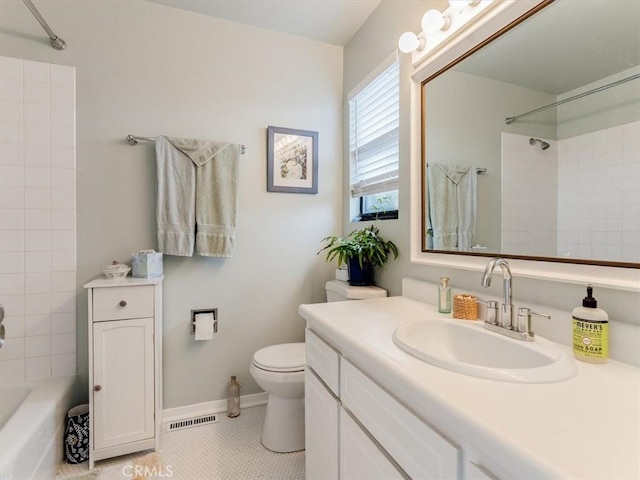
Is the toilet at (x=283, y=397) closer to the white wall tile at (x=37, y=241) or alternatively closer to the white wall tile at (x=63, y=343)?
the white wall tile at (x=63, y=343)

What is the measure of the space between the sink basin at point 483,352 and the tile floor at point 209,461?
97cm

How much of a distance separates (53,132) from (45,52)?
423 mm

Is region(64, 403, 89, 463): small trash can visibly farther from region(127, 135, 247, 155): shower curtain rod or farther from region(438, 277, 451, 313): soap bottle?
region(438, 277, 451, 313): soap bottle

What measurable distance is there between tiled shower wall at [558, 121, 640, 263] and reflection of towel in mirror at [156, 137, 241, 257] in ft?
5.21

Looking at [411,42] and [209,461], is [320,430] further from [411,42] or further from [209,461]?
[411,42]

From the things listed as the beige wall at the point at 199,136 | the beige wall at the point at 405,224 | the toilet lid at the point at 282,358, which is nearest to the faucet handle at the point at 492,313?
the beige wall at the point at 405,224

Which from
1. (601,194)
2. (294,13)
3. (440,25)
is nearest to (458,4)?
(440,25)

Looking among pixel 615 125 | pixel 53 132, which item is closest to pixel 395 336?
pixel 615 125

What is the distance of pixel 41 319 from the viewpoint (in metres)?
1.68

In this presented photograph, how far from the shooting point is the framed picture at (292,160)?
2.08 meters

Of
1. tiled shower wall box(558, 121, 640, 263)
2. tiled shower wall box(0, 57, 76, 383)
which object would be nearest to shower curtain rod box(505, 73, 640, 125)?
tiled shower wall box(558, 121, 640, 263)

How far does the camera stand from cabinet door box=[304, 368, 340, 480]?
3.46 feet

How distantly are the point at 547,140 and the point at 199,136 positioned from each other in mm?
1772

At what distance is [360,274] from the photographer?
5.99 feet
